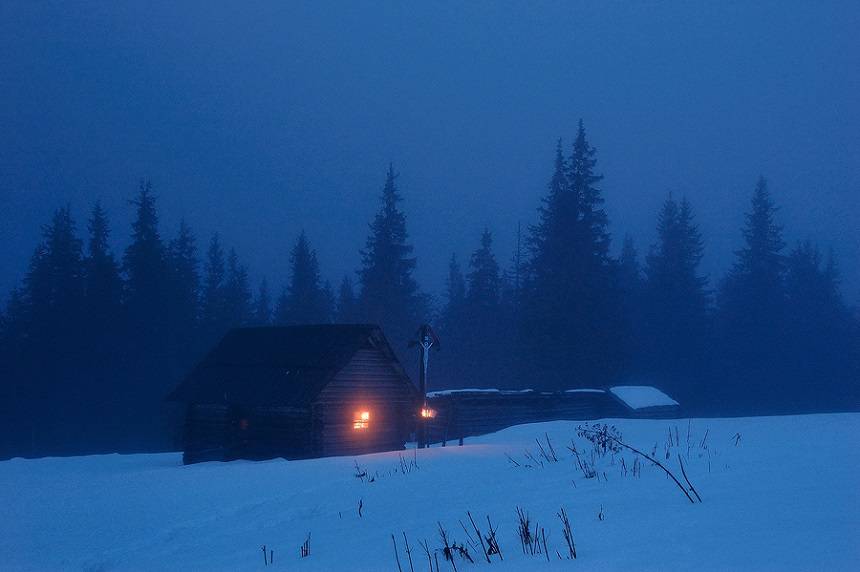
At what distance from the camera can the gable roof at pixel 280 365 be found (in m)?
27.5

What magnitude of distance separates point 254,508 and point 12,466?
57.0 feet

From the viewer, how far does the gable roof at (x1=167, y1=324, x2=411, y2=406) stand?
27469 mm

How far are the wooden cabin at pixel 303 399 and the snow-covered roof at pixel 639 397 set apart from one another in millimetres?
12812

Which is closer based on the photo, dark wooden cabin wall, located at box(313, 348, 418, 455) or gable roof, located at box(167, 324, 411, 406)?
dark wooden cabin wall, located at box(313, 348, 418, 455)

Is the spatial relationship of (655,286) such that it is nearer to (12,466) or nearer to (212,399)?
(212,399)

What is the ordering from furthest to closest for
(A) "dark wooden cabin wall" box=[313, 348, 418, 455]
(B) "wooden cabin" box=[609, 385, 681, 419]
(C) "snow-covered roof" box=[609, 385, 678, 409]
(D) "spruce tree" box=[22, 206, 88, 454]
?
(D) "spruce tree" box=[22, 206, 88, 454]
(C) "snow-covered roof" box=[609, 385, 678, 409]
(B) "wooden cabin" box=[609, 385, 681, 419]
(A) "dark wooden cabin wall" box=[313, 348, 418, 455]

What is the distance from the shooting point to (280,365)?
29234mm

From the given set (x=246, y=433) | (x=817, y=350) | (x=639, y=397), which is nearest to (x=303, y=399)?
(x=246, y=433)

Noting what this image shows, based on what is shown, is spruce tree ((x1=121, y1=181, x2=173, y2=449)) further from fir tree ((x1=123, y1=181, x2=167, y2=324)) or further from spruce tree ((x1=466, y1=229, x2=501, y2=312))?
spruce tree ((x1=466, y1=229, x2=501, y2=312))

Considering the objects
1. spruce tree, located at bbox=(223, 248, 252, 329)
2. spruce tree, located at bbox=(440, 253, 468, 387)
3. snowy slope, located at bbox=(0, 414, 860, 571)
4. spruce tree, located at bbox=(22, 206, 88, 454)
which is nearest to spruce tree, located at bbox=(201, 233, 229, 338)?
spruce tree, located at bbox=(223, 248, 252, 329)

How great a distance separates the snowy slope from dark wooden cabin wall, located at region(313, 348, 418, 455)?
7522mm

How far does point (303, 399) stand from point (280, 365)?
331 cm

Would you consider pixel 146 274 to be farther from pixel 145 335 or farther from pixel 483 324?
pixel 483 324

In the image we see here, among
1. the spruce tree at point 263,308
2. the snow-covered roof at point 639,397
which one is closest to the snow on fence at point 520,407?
the snow-covered roof at point 639,397
